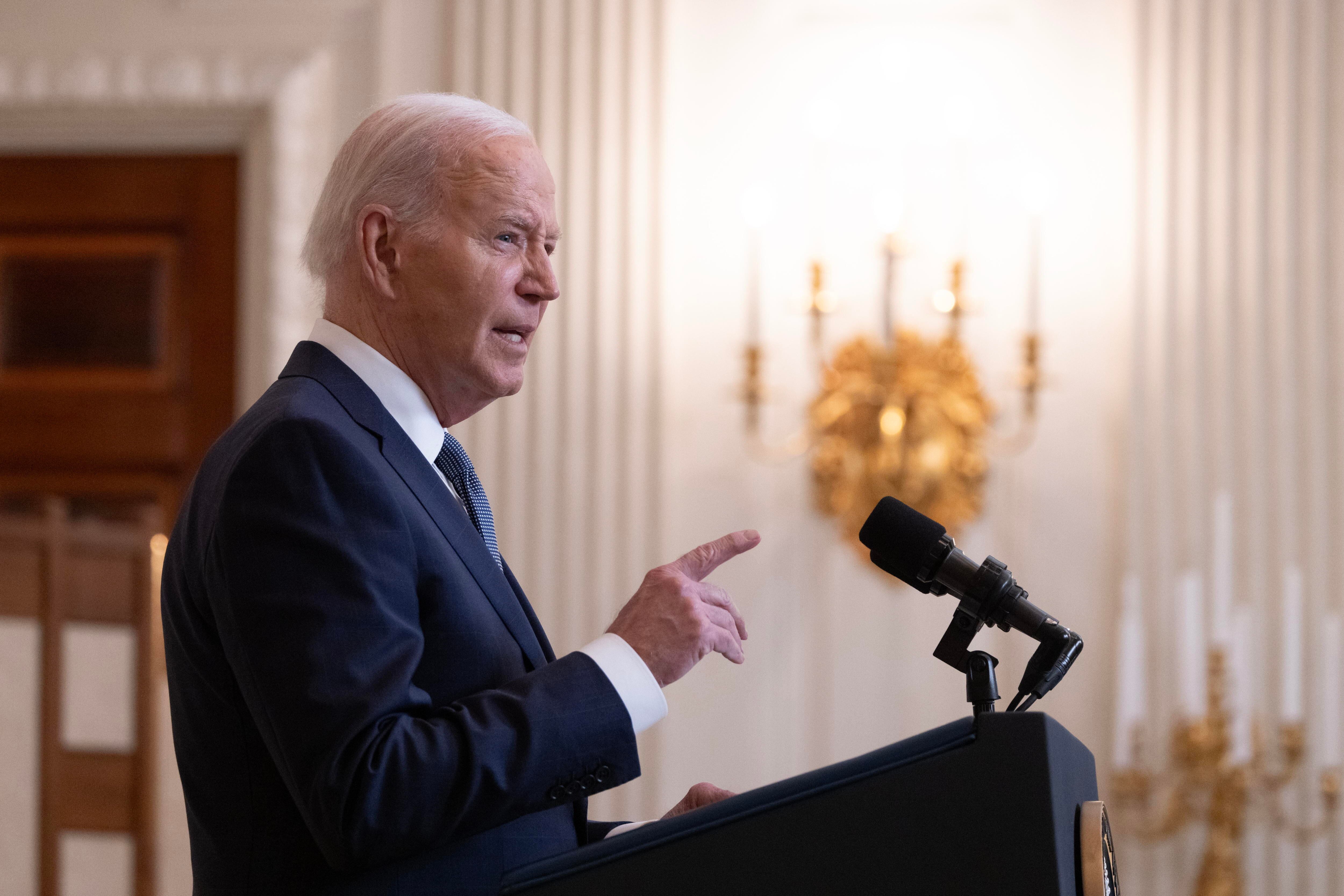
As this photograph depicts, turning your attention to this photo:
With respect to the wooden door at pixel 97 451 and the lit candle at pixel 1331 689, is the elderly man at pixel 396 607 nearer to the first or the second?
the lit candle at pixel 1331 689

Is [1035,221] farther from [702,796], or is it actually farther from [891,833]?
[891,833]

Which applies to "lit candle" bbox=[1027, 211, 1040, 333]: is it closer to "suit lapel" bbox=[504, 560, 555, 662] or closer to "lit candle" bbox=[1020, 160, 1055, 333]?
"lit candle" bbox=[1020, 160, 1055, 333]

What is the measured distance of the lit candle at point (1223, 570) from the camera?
268 cm

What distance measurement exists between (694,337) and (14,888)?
2.18 metres

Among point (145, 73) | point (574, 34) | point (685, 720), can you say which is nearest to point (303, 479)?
point (685, 720)

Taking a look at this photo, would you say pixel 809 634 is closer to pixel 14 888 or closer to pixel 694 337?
pixel 694 337

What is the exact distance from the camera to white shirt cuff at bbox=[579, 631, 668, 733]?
41.9 inches

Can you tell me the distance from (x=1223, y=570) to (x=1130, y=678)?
33 centimetres

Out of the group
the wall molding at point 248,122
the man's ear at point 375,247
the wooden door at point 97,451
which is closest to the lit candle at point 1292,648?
the man's ear at point 375,247

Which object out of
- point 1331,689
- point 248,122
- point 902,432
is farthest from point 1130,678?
point 248,122

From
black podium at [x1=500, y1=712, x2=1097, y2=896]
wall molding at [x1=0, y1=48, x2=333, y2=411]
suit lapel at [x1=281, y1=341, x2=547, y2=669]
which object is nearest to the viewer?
black podium at [x1=500, y1=712, x2=1097, y2=896]

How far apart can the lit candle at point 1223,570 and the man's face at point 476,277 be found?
197 cm

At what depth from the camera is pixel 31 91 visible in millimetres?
3062

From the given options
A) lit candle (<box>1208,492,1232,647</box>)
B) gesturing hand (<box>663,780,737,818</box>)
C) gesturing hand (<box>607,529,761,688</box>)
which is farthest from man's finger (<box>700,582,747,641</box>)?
lit candle (<box>1208,492,1232,647</box>)
